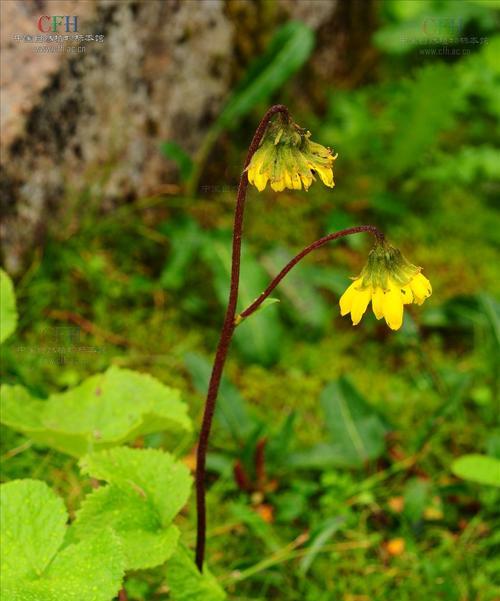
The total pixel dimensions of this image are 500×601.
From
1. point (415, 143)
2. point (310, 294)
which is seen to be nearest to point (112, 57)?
point (310, 294)

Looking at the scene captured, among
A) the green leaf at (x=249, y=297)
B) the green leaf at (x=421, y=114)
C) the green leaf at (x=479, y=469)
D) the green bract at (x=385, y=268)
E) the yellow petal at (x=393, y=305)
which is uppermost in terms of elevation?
the green leaf at (x=421, y=114)

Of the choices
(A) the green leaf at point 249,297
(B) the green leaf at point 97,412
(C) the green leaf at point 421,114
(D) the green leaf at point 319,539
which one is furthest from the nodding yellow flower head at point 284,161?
(C) the green leaf at point 421,114

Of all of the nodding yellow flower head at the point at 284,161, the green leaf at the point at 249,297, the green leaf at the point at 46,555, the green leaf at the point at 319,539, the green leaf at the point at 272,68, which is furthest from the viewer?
the green leaf at the point at 272,68

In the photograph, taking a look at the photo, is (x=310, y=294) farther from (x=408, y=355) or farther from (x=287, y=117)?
(x=287, y=117)

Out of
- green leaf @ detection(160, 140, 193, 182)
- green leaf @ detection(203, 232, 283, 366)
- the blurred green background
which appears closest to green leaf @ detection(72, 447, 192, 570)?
the blurred green background

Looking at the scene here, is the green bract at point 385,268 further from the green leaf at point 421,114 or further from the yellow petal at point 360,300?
the green leaf at point 421,114

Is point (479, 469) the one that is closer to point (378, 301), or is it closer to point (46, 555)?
point (378, 301)
